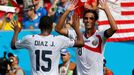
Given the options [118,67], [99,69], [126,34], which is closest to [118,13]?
[126,34]

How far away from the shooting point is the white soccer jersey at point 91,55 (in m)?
8.26

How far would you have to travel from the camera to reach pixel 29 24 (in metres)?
11.2

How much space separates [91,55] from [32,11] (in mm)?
3288

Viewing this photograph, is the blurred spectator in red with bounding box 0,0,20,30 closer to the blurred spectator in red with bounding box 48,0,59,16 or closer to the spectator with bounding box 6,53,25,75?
the blurred spectator in red with bounding box 48,0,59,16

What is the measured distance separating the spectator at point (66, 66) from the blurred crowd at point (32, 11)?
88cm

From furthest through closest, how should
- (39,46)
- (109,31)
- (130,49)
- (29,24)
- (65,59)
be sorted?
(130,49), (29,24), (65,59), (109,31), (39,46)

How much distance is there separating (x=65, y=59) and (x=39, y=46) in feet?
9.41

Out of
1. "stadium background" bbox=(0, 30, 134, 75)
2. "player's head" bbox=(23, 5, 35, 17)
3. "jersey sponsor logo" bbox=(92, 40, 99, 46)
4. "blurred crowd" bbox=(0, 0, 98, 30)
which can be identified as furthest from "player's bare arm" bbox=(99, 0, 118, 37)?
"player's head" bbox=(23, 5, 35, 17)

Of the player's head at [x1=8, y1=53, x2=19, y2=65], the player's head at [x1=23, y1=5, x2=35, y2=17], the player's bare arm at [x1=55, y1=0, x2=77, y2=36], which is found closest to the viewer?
the player's bare arm at [x1=55, y1=0, x2=77, y2=36]

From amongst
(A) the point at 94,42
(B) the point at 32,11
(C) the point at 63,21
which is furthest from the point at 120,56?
(C) the point at 63,21

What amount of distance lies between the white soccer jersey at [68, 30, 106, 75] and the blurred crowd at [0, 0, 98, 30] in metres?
2.77

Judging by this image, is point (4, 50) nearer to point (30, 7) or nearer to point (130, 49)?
point (30, 7)

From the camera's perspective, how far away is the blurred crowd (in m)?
11.2

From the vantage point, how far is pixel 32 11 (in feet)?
37.0
